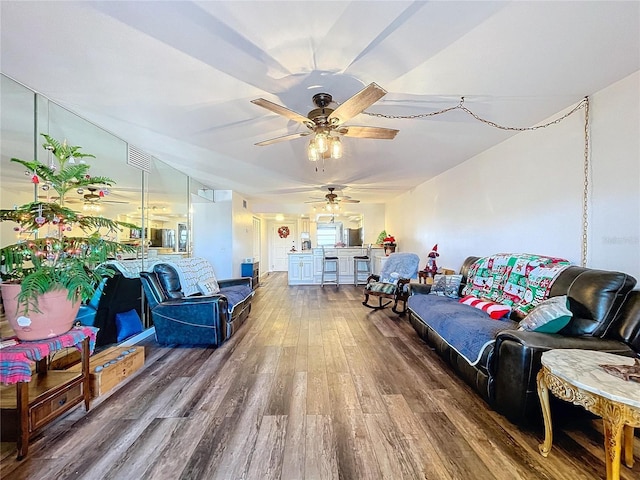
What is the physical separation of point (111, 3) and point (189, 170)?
3.65 m

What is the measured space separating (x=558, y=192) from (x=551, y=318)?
154 cm

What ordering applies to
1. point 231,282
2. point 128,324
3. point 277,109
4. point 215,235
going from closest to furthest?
point 277,109 → point 128,324 → point 231,282 → point 215,235

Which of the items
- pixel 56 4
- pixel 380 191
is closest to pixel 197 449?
pixel 56 4

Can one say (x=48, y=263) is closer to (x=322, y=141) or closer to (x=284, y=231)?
(x=322, y=141)

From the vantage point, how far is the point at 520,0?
1.43 meters

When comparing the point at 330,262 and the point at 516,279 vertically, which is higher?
the point at 516,279

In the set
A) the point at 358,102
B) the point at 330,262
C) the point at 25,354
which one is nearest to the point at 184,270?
the point at 25,354

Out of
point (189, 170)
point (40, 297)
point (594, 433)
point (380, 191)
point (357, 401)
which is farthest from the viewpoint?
point (380, 191)

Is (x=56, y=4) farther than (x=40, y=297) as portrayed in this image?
No

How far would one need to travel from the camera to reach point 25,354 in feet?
4.95

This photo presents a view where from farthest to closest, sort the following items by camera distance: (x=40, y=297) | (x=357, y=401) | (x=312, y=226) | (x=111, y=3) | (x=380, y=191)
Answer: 1. (x=312, y=226)
2. (x=380, y=191)
3. (x=357, y=401)
4. (x=40, y=297)
5. (x=111, y=3)

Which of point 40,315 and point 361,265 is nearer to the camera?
point 40,315

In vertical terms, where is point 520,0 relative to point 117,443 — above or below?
above

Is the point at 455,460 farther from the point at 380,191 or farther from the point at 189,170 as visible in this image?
the point at 380,191
